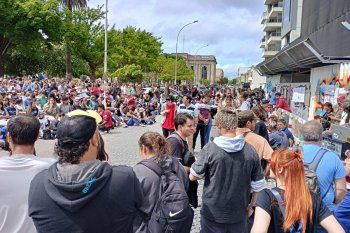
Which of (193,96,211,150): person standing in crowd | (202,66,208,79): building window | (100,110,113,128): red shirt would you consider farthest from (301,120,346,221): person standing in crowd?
(202,66,208,79): building window

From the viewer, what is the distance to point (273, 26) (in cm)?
8200

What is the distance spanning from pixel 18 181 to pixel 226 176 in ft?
6.34

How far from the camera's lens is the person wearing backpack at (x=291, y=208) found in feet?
8.80

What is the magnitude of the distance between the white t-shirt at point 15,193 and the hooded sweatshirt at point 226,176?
1.74 metres

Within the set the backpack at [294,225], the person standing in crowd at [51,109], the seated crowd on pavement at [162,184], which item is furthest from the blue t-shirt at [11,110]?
the backpack at [294,225]

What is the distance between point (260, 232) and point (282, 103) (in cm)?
1649

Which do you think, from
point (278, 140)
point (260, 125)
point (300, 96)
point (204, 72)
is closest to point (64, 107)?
point (300, 96)

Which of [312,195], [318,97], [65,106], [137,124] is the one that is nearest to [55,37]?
[137,124]

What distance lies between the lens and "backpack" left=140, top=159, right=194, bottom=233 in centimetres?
344

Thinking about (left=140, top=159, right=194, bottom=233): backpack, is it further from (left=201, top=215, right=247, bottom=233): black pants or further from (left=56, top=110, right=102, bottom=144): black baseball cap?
(left=56, top=110, right=102, bottom=144): black baseball cap

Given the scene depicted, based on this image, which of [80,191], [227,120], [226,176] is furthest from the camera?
[227,120]

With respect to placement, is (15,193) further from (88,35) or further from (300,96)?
(88,35)

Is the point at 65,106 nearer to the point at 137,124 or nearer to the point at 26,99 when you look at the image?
the point at 26,99

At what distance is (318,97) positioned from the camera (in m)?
21.7
